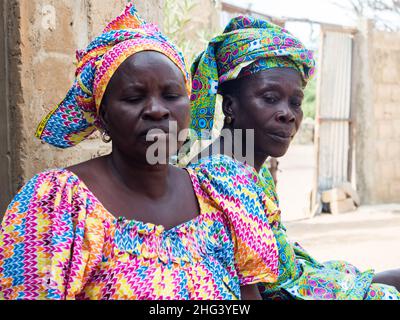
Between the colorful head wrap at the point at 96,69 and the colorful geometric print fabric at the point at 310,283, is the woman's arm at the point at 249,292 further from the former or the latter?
the colorful head wrap at the point at 96,69

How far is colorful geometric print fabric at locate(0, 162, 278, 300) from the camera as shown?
4.83 feet

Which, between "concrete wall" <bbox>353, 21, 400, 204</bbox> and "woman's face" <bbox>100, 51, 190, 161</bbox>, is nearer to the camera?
"woman's face" <bbox>100, 51, 190, 161</bbox>

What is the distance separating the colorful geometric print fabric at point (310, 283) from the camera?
2146 millimetres

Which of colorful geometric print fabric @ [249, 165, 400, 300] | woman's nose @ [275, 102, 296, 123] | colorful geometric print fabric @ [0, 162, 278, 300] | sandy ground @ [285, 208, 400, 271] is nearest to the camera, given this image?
colorful geometric print fabric @ [0, 162, 278, 300]

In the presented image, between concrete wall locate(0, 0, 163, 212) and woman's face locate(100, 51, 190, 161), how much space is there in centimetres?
64

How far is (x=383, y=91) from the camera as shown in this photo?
943 centimetres

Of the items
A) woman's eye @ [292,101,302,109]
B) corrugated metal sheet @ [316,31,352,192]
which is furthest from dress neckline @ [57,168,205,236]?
corrugated metal sheet @ [316,31,352,192]

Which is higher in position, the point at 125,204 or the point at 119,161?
the point at 119,161

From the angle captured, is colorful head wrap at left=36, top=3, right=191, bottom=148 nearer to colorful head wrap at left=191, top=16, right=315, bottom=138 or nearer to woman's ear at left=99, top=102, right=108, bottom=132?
woman's ear at left=99, top=102, right=108, bottom=132
